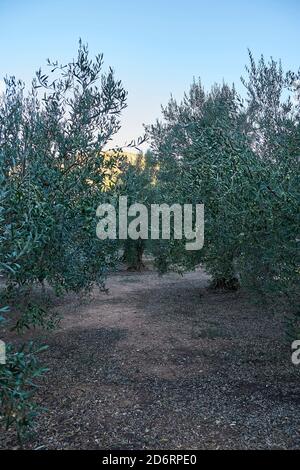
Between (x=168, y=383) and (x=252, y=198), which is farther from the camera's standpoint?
(x=168, y=383)

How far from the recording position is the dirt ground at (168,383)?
6133 millimetres

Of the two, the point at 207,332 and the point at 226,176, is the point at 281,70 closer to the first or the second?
the point at 226,176

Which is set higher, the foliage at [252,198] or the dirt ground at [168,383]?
the foliage at [252,198]

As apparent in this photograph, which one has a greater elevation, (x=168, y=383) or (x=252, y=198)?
(x=252, y=198)

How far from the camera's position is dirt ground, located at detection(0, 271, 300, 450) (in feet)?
20.1

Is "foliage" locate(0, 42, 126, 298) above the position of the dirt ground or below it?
above

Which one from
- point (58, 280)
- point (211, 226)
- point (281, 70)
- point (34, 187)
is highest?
point (281, 70)

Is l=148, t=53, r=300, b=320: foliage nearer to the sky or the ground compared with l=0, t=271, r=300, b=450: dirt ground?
A: nearer to the sky

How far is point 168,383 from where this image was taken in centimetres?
A: 834

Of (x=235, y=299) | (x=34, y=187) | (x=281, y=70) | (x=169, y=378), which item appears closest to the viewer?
(x=34, y=187)

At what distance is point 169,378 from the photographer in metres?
8.62
